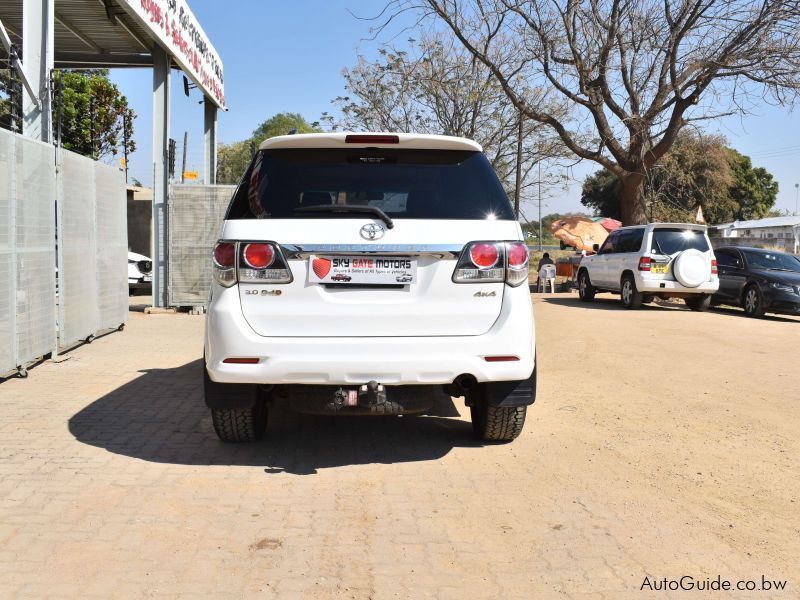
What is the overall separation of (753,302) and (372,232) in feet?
46.6

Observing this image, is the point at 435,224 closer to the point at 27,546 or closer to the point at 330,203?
the point at 330,203

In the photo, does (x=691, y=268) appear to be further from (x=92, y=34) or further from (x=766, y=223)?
(x=766, y=223)

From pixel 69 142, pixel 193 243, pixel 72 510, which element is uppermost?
pixel 69 142

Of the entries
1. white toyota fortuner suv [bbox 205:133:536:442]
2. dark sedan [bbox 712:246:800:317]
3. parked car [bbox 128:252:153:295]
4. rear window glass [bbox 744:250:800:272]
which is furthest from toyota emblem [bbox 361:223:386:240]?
rear window glass [bbox 744:250:800:272]

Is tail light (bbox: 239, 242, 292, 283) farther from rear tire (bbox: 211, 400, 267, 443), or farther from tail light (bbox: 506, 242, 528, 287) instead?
tail light (bbox: 506, 242, 528, 287)

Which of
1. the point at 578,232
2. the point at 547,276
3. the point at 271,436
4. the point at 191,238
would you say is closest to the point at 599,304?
the point at 547,276

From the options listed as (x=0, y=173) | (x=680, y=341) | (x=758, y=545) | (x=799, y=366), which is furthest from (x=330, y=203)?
(x=680, y=341)

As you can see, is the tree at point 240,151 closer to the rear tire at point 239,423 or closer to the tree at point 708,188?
the tree at point 708,188

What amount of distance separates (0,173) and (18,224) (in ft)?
1.87

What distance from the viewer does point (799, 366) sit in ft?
30.8

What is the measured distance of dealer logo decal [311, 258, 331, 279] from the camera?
14.6 feet

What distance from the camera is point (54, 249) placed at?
8164 millimetres

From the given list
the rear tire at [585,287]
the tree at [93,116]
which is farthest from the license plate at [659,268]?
the tree at [93,116]

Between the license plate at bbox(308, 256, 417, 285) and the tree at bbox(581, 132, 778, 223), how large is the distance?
117 ft
